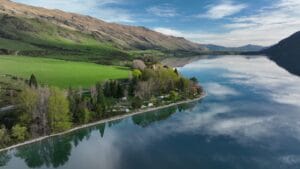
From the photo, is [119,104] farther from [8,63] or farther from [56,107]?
[8,63]

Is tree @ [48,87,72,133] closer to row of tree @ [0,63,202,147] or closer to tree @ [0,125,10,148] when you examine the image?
row of tree @ [0,63,202,147]

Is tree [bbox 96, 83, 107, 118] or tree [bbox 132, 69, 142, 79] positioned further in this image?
tree [bbox 132, 69, 142, 79]

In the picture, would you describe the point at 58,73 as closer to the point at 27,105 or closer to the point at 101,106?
the point at 101,106

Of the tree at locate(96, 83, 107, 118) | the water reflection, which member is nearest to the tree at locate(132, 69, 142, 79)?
the tree at locate(96, 83, 107, 118)

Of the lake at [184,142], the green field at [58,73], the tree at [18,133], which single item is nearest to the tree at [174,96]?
the lake at [184,142]

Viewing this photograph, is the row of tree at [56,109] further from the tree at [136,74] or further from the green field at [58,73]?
the green field at [58,73]
